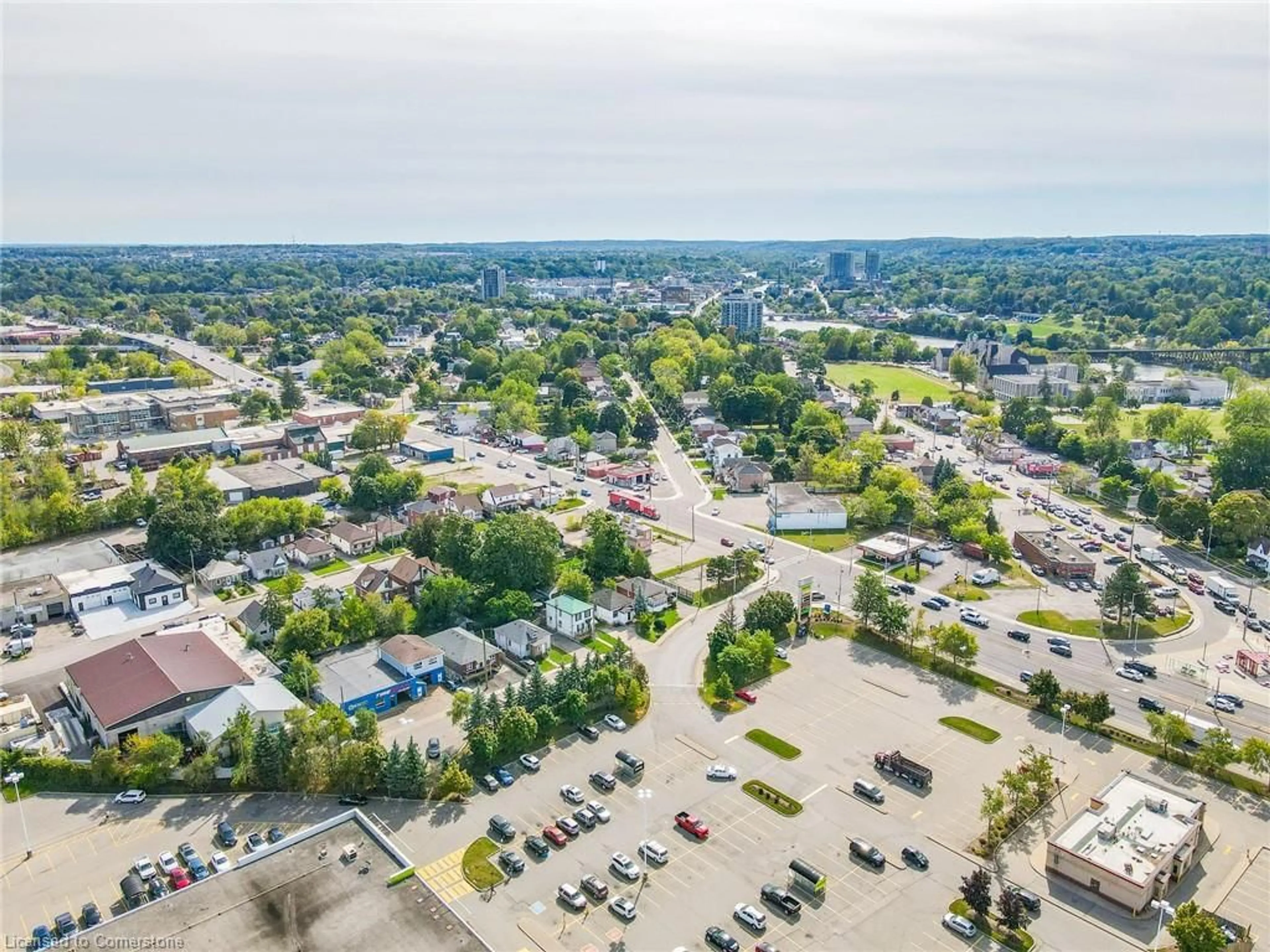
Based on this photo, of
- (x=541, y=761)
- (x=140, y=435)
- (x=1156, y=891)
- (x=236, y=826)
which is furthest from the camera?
(x=140, y=435)

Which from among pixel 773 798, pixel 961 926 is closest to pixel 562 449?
pixel 773 798

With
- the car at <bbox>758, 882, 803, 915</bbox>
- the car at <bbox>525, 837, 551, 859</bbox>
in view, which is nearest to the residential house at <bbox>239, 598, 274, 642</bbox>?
the car at <bbox>525, 837, 551, 859</bbox>

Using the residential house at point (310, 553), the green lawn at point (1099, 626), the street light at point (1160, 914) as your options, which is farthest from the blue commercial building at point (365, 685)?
the green lawn at point (1099, 626)

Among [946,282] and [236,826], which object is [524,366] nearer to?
[236,826]

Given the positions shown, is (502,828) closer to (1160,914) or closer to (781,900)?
(781,900)

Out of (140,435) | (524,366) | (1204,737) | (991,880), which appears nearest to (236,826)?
(991,880)

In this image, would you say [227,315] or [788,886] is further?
[227,315]

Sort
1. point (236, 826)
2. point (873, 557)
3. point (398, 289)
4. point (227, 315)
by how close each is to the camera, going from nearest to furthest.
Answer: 1. point (236, 826)
2. point (873, 557)
3. point (227, 315)
4. point (398, 289)
